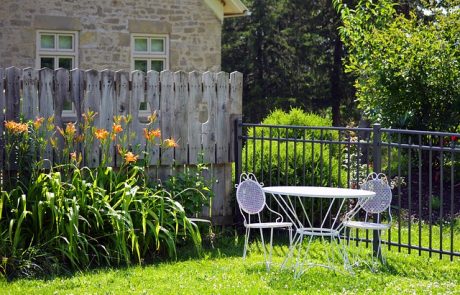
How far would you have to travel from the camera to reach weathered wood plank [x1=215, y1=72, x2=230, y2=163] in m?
9.52

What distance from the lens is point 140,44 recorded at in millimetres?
16094

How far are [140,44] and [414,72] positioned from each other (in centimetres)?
612

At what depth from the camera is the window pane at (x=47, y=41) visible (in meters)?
15.2

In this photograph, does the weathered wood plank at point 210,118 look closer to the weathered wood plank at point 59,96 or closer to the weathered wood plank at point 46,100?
the weathered wood plank at point 59,96

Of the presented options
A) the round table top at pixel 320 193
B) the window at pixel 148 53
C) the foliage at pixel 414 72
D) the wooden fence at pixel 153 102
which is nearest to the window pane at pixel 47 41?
the window at pixel 148 53

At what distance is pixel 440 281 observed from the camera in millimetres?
7184

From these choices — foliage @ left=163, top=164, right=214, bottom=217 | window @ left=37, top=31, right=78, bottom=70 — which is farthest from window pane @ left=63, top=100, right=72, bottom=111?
window @ left=37, top=31, right=78, bottom=70

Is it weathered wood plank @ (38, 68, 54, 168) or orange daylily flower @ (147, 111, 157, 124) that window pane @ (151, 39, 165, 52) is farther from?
weathered wood plank @ (38, 68, 54, 168)

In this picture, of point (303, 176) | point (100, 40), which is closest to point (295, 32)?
point (100, 40)

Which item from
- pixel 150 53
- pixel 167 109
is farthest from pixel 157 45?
pixel 167 109

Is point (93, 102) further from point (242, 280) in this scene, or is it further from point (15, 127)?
point (242, 280)

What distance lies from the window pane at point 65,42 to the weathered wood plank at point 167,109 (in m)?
6.88

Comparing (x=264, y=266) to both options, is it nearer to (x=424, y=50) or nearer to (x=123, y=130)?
(x=123, y=130)

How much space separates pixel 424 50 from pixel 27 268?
7972 mm
